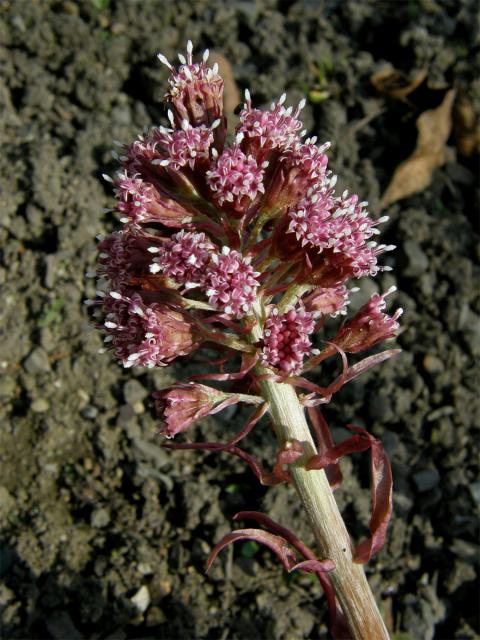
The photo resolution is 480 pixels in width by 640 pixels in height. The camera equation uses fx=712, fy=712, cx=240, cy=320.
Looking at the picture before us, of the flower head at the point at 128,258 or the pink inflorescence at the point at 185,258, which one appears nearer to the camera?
the pink inflorescence at the point at 185,258

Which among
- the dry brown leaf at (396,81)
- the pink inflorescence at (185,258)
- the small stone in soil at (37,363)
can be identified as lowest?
the pink inflorescence at (185,258)

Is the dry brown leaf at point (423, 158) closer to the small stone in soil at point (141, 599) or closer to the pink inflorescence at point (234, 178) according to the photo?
the pink inflorescence at point (234, 178)

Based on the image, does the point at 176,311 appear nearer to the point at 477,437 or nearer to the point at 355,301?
the point at 355,301

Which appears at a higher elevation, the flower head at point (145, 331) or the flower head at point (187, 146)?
the flower head at point (187, 146)

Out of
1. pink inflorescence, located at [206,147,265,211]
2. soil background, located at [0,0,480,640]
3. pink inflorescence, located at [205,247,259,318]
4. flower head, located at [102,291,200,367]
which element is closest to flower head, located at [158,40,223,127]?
pink inflorescence, located at [206,147,265,211]

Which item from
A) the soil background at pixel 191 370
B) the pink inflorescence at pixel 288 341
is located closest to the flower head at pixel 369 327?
the pink inflorescence at pixel 288 341

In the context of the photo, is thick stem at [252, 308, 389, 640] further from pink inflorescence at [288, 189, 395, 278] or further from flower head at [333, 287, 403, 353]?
pink inflorescence at [288, 189, 395, 278]

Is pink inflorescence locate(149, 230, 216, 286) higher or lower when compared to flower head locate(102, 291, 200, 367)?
higher
